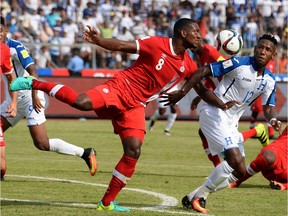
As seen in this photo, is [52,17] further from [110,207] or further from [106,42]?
[110,207]

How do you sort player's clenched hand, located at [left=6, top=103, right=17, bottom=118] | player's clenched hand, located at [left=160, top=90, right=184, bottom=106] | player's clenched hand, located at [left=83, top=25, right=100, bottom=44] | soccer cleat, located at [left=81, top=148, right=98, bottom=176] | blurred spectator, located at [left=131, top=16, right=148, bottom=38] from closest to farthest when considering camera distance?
1. player's clenched hand, located at [left=83, top=25, right=100, bottom=44]
2. player's clenched hand, located at [left=160, top=90, right=184, bottom=106]
3. player's clenched hand, located at [left=6, top=103, right=17, bottom=118]
4. soccer cleat, located at [left=81, top=148, right=98, bottom=176]
5. blurred spectator, located at [left=131, top=16, right=148, bottom=38]

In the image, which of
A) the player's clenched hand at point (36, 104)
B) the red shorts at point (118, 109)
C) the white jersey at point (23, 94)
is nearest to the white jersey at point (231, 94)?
the red shorts at point (118, 109)

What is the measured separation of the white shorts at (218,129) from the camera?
11016 millimetres

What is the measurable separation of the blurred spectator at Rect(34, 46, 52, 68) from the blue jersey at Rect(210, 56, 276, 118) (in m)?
18.1

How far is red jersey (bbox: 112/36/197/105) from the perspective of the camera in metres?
10.4

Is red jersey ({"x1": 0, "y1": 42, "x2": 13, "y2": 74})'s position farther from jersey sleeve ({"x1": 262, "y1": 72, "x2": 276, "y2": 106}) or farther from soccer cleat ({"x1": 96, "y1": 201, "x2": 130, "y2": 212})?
jersey sleeve ({"x1": 262, "y1": 72, "x2": 276, "y2": 106})

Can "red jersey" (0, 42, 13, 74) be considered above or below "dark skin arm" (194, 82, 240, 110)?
above

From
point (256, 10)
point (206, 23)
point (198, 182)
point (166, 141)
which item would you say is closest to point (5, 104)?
point (198, 182)

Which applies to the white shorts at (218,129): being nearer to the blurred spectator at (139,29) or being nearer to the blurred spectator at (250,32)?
the blurred spectator at (139,29)

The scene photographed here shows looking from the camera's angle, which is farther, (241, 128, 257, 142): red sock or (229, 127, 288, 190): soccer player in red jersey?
(241, 128, 257, 142): red sock

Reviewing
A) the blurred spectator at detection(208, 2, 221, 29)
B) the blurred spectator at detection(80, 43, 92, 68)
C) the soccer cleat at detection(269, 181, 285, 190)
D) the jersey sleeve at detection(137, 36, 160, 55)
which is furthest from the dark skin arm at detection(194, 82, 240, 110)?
the blurred spectator at detection(208, 2, 221, 29)

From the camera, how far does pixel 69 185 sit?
1277 cm

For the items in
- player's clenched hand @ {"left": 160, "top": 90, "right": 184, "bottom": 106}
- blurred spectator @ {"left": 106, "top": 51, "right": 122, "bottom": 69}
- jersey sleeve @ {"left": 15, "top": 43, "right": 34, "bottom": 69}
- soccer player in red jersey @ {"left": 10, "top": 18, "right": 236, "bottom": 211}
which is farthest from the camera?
blurred spectator @ {"left": 106, "top": 51, "right": 122, "bottom": 69}

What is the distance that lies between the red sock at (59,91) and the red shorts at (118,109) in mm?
311
